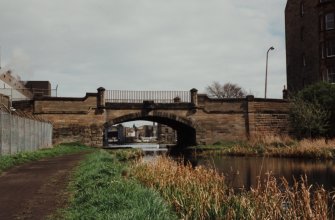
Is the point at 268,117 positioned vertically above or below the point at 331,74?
below

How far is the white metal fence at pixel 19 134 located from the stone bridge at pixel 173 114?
731 centimetres

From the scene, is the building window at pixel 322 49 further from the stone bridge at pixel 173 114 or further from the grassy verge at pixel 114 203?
the grassy verge at pixel 114 203

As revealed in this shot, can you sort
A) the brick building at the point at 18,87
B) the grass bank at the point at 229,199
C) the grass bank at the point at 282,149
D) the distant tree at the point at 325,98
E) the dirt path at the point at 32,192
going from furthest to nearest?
the brick building at the point at 18,87, the distant tree at the point at 325,98, the grass bank at the point at 282,149, the dirt path at the point at 32,192, the grass bank at the point at 229,199

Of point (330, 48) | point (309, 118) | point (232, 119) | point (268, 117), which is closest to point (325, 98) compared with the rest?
point (309, 118)

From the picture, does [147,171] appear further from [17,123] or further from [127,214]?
[17,123]

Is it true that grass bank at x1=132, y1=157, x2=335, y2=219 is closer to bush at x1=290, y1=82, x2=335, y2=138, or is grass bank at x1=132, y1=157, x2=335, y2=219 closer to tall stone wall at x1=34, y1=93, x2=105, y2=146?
bush at x1=290, y1=82, x2=335, y2=138

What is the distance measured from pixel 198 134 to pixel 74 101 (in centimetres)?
1215

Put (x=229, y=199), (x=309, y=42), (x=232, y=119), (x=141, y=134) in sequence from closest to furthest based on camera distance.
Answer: (x=229, y=199), (x=232, y=119), (x=309, y=42), (x=141, y=134)

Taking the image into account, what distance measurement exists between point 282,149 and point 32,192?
24895 mm

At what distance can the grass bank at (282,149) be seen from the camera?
30.8m

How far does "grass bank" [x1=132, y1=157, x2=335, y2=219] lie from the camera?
8.05 m

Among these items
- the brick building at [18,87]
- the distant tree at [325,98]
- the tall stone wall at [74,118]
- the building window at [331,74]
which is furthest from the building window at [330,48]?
the brick building at [18,87]

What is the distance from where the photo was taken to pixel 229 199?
32.9 ft

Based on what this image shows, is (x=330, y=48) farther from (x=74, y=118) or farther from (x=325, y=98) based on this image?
(x=74, y=118)
